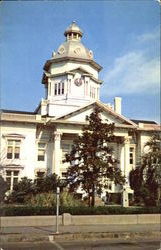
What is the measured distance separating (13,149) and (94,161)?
24.2 feet

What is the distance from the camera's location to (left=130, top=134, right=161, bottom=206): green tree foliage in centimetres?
1451

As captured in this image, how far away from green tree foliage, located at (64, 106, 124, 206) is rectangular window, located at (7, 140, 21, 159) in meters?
6.59

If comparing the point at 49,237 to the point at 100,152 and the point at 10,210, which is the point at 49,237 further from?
the point at 100,152

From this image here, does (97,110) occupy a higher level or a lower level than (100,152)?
higher

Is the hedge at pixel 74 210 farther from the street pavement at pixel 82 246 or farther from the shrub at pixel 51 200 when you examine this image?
the street pavement at pixel 82 246

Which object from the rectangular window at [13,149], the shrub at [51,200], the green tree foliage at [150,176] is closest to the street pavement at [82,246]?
the shrub at [51,200]

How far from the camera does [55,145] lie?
18.9 metres

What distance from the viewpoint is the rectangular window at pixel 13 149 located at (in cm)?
1755

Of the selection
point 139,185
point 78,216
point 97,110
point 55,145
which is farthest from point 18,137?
point 78,216

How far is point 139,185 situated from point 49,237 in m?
9.67

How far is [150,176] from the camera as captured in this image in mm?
15203

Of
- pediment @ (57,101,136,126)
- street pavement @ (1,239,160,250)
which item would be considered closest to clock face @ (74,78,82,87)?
pediment @ (57,101,136,126)

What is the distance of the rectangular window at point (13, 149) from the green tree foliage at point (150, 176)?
16.8 feet

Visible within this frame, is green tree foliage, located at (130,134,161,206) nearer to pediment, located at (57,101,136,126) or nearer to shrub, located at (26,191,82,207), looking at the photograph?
pediment, located at (57,101,136,126)
